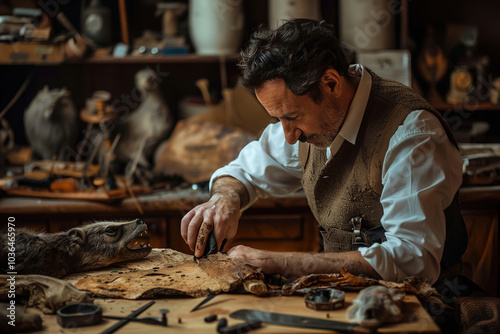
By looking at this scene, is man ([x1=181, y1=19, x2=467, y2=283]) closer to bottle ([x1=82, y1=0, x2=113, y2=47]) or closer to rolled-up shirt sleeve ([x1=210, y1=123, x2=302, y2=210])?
rolled-up shirt sleeve ([x1=210, y1=123, x2=302, y2=210])

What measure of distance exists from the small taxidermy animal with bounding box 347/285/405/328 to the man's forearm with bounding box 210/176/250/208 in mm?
921

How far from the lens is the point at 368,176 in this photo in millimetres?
2131

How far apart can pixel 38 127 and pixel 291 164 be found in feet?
6.63

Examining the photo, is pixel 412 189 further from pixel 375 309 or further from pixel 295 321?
pixel 295 321

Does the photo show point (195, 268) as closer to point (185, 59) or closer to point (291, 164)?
point (291, 164)

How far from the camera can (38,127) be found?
12.7 feet

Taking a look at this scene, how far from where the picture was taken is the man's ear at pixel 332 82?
2.04 metres

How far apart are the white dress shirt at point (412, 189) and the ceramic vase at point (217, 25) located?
1.79 m

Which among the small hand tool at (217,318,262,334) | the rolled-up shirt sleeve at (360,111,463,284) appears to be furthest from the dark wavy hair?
the small hand tool at (217,318,262,334)

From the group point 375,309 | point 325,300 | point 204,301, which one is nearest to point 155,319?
point 204,301

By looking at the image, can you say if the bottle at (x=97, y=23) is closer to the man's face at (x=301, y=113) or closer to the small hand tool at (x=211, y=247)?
the man's face at (x=301, y=113)

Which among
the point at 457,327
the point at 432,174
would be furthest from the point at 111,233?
the point at 457,327

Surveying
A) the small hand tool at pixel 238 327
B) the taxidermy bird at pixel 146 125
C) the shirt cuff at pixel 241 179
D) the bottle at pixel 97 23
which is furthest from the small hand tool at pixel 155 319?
the bottle at pixel 97 23

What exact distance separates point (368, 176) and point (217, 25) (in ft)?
6.84
